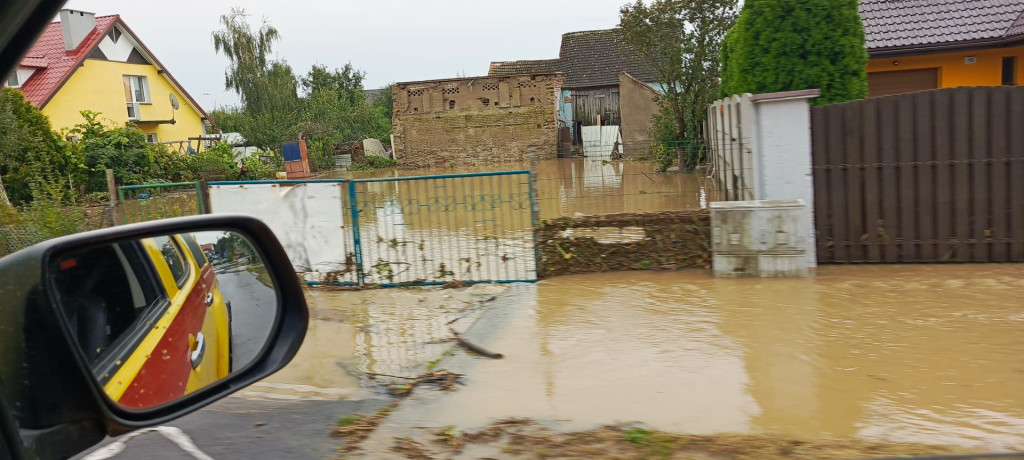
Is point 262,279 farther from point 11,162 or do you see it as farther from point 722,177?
point 11,162

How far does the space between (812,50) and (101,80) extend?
97.4 feet

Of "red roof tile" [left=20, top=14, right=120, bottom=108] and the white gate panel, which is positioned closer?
the white gate panel

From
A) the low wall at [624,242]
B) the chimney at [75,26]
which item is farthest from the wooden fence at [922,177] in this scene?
the chimney at [75,26]

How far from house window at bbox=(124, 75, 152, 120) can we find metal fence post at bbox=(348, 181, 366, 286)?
2768 cm

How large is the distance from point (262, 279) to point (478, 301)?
6341 millimetres

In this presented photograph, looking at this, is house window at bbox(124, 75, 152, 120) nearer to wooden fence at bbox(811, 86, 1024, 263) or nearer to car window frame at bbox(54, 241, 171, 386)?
wooden fence at bbox(811, 86, 1024, 263)

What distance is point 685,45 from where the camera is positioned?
926 inches

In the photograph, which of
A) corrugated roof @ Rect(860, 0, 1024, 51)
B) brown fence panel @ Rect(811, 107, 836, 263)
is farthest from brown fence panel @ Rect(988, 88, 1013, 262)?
corrugated roof @ Rect(860, 0, 1024, 51)

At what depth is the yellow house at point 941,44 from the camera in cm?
1478

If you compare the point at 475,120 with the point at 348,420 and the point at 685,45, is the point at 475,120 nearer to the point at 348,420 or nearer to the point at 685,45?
the point at 685,45

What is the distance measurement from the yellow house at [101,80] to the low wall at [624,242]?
75.6ft

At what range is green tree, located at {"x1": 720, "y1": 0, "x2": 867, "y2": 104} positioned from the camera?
979 centimetres

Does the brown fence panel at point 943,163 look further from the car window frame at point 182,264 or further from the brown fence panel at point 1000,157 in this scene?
the car window frame at point 182,264

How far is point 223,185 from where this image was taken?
9.95m
